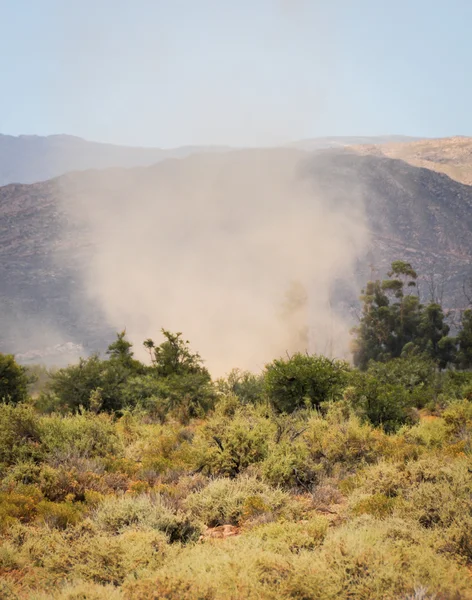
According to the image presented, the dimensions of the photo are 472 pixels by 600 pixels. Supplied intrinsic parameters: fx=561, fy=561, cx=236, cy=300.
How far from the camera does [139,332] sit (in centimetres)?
15712

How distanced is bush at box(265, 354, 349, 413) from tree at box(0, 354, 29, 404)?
543 inches

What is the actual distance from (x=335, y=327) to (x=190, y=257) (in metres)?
77.7

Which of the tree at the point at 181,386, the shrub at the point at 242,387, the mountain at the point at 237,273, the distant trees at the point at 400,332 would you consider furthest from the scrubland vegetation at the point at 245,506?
the mountain at the point at 237,273

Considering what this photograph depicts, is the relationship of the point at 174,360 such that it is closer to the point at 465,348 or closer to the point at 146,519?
the point at 146,519

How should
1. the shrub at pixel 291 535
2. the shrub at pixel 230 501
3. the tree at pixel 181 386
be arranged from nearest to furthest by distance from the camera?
the shrub at pixel 291 535
the shrub at pixel 230 501
the tree at pixel 181 386

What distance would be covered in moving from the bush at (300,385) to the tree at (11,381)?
13784 mm

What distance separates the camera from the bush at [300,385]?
20938mm

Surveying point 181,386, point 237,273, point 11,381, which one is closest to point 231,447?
point 181,386

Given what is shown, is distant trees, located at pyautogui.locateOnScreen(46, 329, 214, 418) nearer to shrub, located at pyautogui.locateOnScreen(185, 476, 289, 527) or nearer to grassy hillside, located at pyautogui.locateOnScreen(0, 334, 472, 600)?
grassy hillside, located at pyautogui.locateOnScreen(0, 334, 472, 600)

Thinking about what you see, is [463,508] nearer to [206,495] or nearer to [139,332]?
[206,495]

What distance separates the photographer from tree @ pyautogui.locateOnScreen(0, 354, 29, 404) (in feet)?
92.4

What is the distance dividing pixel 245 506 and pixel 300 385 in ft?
39.8

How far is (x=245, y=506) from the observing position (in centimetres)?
938

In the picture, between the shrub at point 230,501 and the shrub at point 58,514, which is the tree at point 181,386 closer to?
the shrub at point 230,501
